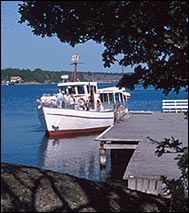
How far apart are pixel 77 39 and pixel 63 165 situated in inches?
735

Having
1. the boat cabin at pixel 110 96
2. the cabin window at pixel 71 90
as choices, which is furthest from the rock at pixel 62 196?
the boat cabin at pixel 110 96

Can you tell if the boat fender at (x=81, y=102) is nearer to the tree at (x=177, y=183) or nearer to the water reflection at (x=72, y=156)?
the water reflection at (x=72, y=156)

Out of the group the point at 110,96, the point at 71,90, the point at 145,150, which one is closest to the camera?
the point at 145,150

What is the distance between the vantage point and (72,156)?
26.5 metres

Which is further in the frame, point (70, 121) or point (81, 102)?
point (81, 102)

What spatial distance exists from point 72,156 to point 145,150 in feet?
39.8

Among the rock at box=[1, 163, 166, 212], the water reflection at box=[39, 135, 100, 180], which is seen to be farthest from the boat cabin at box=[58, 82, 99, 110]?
the rock at box=[1, 163, 166, 212]

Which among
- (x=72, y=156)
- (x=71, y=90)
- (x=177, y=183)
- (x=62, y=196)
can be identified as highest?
(x=71, y=90)

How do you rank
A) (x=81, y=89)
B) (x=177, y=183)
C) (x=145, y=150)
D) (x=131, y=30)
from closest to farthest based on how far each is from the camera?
(x=131, y=30)
(x=177, y=183)
(x=145, y=150)
(x=81, y=89)

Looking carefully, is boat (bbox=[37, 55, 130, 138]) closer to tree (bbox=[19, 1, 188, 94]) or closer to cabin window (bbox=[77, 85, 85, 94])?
cabin window (bbox=[77, 85, 85, 94])

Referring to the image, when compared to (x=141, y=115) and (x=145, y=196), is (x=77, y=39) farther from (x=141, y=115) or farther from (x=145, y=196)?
(x=141, y=115)

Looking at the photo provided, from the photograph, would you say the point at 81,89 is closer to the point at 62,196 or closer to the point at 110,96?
the point at 110,96

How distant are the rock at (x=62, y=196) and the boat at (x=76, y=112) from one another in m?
25.5

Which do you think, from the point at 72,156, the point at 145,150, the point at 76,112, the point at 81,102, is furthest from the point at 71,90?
the point at 145,150
